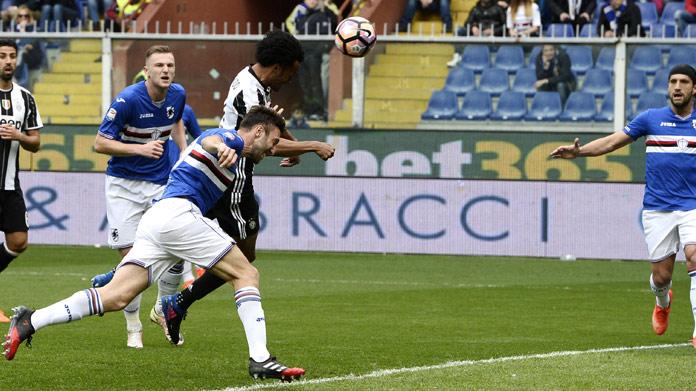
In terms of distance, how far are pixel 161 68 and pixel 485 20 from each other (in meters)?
11.5

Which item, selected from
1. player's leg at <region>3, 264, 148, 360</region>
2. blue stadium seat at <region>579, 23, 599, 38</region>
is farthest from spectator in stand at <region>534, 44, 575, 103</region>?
player's leg at <region>3, 264, 148, 360</region>

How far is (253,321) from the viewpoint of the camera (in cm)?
783

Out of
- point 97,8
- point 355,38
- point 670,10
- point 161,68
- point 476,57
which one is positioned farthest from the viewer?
point 97,8

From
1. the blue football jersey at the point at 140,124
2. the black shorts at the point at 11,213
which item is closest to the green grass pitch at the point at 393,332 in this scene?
the black shorts at the point at 11,213

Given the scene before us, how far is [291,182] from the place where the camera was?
2000cm

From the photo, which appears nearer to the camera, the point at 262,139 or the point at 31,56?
the point at 262,139

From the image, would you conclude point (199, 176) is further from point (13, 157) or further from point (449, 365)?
point (13, 157)

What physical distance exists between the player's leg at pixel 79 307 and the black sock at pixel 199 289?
5.38ft

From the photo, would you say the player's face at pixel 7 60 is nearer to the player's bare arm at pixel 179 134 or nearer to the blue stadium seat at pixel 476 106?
the player's bare arm at pixel 179 134

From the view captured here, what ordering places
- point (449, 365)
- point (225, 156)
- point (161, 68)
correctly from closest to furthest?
point (225, 156) < point (449, 365) < point (161, 68)

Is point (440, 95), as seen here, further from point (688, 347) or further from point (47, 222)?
point (688, 347)

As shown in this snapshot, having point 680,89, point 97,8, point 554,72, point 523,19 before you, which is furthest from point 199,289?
point 97,8

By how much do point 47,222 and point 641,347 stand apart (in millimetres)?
12402

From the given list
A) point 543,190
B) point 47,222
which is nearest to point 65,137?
point 47,222
